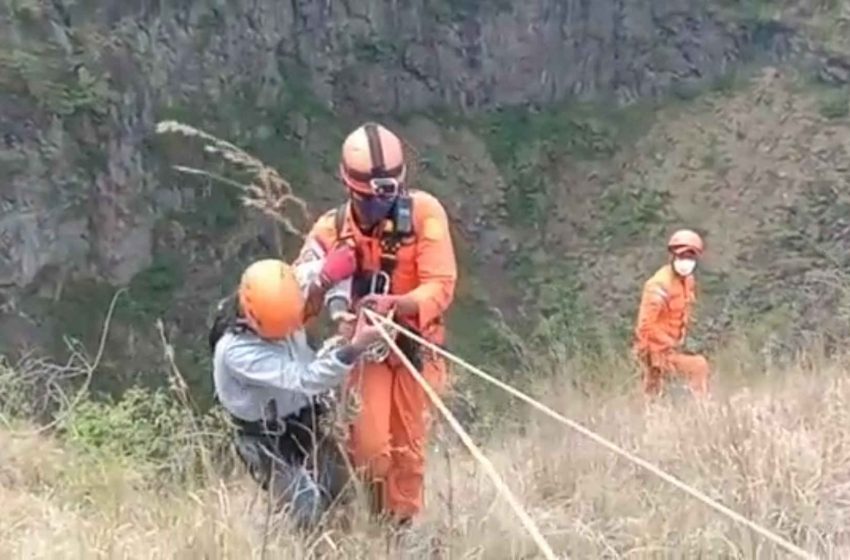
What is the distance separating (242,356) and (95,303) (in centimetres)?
1405

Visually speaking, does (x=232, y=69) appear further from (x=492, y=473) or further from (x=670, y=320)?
(x=492, y=473)

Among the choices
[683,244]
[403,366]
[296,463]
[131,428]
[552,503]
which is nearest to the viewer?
[296,463]

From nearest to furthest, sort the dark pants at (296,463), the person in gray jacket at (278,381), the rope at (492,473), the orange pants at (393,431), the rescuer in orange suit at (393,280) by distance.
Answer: the rope at (492,473) < the dark pants at (296,463) < the person in gray jacket at (278,381) < the orange pants at (393,431) < the rescuer in orange suit at (393,280)

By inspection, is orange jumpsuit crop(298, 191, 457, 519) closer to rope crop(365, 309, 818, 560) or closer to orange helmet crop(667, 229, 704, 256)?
rope crop(365, 309, 818, 560)

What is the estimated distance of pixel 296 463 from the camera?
5125 mm

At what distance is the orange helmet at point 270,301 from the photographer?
498cm

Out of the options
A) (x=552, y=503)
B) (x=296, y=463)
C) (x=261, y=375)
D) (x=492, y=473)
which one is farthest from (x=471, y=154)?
(x=492, y=473)

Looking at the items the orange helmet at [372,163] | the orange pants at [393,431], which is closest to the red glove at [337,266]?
the orange helmet at [372,163]

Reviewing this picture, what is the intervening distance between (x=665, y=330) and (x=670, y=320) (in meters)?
0.10

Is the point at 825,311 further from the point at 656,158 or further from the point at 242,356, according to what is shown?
the point at 242,356

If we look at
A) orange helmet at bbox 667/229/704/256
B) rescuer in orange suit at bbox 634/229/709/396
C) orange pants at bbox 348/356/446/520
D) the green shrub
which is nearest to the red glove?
orange pants at bbox 348/356/446/520

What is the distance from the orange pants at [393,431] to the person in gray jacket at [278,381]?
0.64ft

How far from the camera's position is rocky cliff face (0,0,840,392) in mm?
18875

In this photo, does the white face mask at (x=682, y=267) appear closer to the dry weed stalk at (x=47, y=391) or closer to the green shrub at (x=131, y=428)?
the green shrub at (x=131, y=428)
